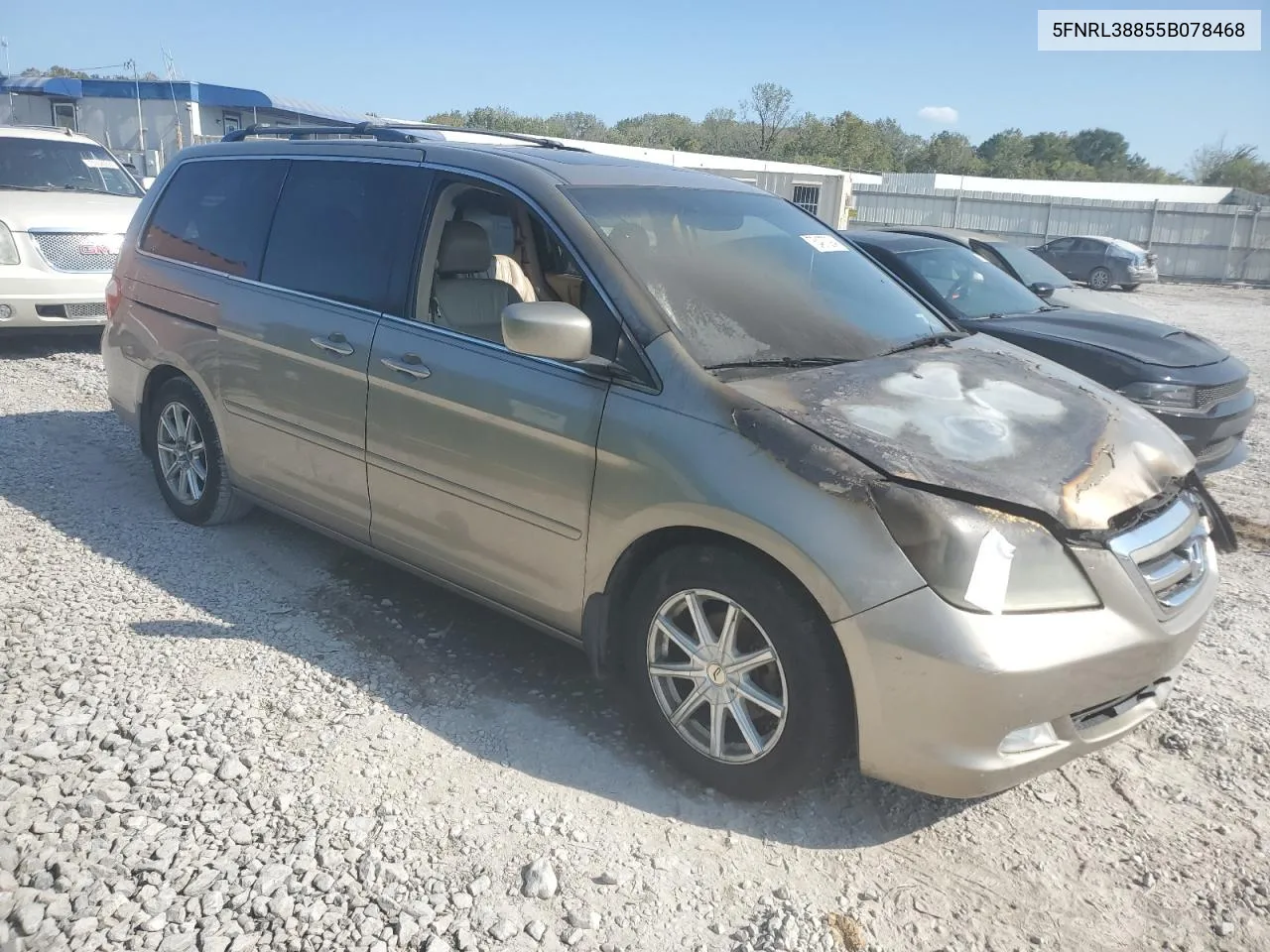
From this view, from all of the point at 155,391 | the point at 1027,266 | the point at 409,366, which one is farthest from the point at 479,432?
the point at 1027,266

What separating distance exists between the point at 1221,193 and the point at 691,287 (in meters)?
61.4

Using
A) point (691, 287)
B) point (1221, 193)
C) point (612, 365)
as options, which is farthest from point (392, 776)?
point (1221, 193)

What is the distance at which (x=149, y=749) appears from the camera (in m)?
3.20

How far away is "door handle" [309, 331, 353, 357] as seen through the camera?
3.96 m

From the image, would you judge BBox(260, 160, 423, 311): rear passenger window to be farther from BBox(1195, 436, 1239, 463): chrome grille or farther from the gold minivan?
BBox(1195, 436, 1239, 463): chrome grille

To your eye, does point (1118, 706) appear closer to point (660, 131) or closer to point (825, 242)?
point (825, 242)

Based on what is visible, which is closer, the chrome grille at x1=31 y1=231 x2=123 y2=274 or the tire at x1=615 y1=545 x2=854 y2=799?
the tire at x1=615 y1=545 x2=854 y2=799

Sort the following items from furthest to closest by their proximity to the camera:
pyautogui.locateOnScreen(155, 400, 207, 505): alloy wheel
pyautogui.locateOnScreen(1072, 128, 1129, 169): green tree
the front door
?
pyautogui.locateOnScreen(1072, 128, 1129, 169): green tree → pyautogui.locateOnScreen(155, 400, 207, 505): alloy wheel → the front door

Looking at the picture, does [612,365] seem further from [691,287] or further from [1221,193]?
[1221,193]

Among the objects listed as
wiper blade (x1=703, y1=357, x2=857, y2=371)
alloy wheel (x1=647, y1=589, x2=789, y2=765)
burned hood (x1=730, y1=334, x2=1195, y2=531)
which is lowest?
alloy wheel (x1=647, y1=589, x2=789, y2=765)

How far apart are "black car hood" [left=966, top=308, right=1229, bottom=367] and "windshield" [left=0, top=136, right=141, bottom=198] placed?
8.73 meters

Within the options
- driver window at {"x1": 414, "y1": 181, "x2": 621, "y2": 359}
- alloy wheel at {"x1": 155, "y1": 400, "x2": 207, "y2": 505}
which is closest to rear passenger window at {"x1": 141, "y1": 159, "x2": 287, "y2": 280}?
alloy wheel at {"x1": 155, "y1": 400, "x2": 207, "y2": 505}

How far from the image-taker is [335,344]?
13.2 feet

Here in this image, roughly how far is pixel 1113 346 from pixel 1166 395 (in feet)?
1.62
